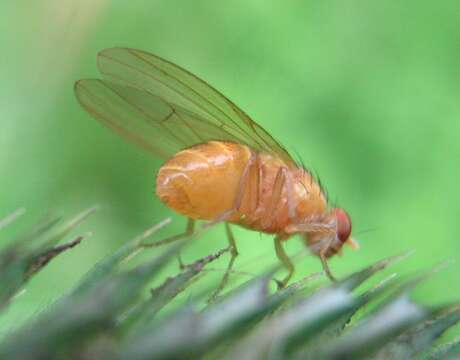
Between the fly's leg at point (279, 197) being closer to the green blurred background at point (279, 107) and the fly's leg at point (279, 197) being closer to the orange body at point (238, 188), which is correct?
the orange body at point (238, 188)

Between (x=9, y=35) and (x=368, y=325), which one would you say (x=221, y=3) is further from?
(x=368, y=325)

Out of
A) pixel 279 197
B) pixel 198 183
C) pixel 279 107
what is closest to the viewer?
pixel 198 183

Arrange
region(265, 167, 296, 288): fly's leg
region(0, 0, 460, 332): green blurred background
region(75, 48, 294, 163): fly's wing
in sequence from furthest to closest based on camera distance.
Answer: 1. region(0, 0, 460, 332): green blurred background
2. region(265, 167, 296, 288): fly's leg
3. region(75, 48, 294, 163): fly's wing

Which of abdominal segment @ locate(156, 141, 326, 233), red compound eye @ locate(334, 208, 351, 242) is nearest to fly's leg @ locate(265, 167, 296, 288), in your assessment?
abdominal segment @ locate(156, 141, 326, 233)

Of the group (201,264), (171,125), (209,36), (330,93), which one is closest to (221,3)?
(209,36)

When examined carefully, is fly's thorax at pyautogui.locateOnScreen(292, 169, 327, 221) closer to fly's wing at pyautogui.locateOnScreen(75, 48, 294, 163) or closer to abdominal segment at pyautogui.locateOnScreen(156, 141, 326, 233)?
abdominal segment at pyautogui.locateOnScreen(156, 141, 326, 233)

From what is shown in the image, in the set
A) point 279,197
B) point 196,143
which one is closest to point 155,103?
point 196,143

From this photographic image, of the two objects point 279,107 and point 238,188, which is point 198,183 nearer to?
point 238,188
